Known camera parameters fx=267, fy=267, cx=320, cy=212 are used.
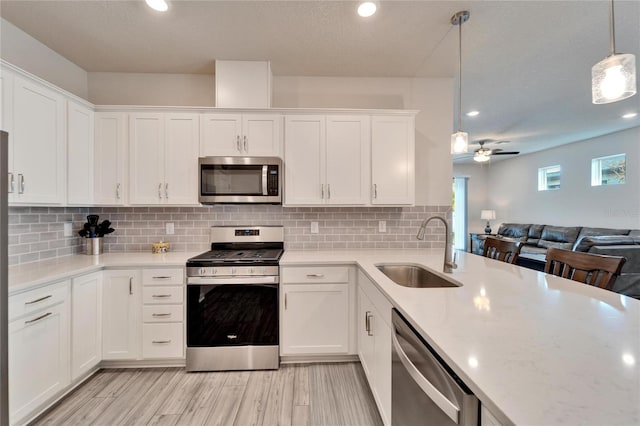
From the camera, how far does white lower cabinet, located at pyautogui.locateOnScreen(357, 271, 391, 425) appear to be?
4.73ft

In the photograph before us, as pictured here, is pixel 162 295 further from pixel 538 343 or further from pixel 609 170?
pixel 609 170

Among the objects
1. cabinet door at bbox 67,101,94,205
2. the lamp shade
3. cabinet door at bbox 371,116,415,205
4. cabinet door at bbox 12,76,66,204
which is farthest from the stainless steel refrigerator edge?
the lamp shade

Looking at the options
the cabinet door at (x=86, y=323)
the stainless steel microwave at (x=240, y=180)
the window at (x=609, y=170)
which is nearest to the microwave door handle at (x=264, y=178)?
the stainless steel microwave at (x=240, y=180)

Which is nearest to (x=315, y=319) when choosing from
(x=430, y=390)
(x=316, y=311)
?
(x=316, y=311)

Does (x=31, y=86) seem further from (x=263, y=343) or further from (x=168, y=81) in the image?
(x=263, y=343)

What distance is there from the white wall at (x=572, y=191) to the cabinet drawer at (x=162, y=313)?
23.9 feet

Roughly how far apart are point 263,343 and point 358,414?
35.9 inches

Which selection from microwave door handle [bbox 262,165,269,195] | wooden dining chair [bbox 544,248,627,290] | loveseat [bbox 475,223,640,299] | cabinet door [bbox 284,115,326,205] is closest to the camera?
wooden dining chair [bbox 544,248,627,290]

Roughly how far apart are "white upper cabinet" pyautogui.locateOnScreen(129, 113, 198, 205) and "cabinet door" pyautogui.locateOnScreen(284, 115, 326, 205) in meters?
0.88

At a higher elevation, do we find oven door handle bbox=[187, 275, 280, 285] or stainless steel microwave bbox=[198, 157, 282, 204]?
stainless steel microwave bbox=[198, 157, 282, 204]

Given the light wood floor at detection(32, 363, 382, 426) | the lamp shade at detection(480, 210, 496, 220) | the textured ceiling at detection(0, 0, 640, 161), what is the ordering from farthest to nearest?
the lamp shade at detection(480, 210, 496, 220) < the textured ceiling at detection(0, 0, 640, 161) < the light wood floor at detection(32, 363, 382, 426)

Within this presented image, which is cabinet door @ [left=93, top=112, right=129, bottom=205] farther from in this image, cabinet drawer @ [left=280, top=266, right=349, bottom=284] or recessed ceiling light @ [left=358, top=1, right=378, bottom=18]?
recessed ceiling light @ [left=358, top=1, right=378, bottom=18]

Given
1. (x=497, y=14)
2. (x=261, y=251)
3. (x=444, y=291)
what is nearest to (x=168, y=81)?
(x=261, y=251)

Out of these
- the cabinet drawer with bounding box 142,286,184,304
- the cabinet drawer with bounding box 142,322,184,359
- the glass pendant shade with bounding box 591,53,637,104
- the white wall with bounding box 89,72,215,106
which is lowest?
the cabinet drawer with bounding box 142,322,184,359
